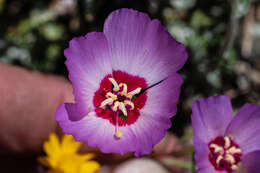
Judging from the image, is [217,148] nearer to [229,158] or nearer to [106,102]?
[229,158]

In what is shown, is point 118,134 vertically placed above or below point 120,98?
below

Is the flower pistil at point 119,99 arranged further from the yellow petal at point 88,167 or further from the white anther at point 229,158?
the yellow petal at point 88,167

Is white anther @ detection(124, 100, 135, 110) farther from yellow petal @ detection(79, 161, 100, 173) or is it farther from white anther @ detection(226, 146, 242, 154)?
yellow petal @ detection(79, 161, 100, 173)

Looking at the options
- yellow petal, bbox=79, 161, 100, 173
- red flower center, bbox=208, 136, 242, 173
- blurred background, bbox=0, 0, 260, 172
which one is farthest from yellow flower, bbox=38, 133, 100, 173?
red flower center, bbox=208, 136, 242, 173

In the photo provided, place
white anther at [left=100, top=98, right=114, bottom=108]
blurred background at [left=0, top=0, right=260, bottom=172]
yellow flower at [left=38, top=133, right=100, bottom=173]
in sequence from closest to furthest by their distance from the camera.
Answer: white anther at [left=100, top=98, right=114, bottom=108] → yellow flower at [left=38, top=133, right=100, bottom=173] → blurred background at [left=0, top=0, right=260, bottom=172]

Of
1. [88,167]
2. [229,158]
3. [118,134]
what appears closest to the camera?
[118,134]

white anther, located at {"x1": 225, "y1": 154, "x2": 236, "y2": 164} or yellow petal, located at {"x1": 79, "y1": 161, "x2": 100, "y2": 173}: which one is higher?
yellow petal, located at {"x1": 79, "y1": 161, "x2": 100, "y2": 173}

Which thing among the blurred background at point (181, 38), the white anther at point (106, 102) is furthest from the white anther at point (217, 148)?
the blurred background at point (181, 38)

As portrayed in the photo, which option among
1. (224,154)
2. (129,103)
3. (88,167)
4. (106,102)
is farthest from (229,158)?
(88,167)
